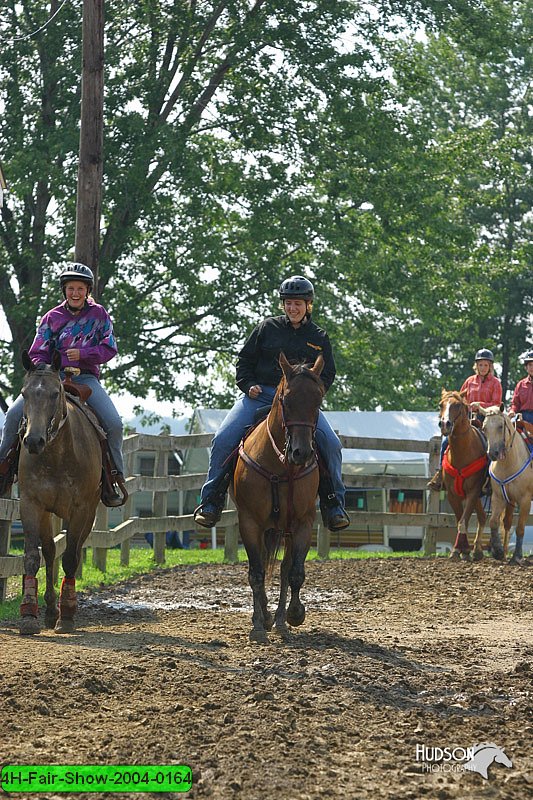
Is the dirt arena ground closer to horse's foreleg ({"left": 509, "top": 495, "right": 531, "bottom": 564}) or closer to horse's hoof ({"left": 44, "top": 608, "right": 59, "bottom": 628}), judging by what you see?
horse's hoof ({"left": 44, "top": 608, "right": 59, "bottom": 628})

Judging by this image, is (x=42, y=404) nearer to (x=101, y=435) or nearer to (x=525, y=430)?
(x=101, y=435)

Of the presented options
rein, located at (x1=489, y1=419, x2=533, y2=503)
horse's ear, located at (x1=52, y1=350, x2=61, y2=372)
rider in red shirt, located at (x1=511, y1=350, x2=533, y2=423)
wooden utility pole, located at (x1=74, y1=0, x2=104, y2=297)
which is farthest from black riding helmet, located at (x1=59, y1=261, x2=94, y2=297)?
rider in red shirt, located at (x1=511, y1=350, x2=533, y2=423)

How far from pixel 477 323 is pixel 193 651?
129 ft

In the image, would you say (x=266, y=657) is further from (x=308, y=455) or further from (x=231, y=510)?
(x=231, y=510)

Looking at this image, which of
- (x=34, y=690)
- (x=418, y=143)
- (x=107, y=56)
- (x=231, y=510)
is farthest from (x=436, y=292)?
(x=34, y=690)

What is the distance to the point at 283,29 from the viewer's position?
25703 mm

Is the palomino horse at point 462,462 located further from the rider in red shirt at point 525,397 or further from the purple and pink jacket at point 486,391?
the rider in red shirt at point 525,397

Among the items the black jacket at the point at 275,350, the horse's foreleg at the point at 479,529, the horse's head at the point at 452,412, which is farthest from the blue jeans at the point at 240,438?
the horse's foreleg at the point at 479,529

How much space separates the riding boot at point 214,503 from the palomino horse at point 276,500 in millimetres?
407

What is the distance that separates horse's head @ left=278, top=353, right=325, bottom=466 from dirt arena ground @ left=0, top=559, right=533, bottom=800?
1.35 metres

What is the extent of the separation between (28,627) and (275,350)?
9.18 feet

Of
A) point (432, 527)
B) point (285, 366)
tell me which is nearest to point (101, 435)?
point (285, 366)

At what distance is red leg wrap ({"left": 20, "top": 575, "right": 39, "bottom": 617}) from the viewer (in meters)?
9.55

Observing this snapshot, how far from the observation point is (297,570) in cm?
963
